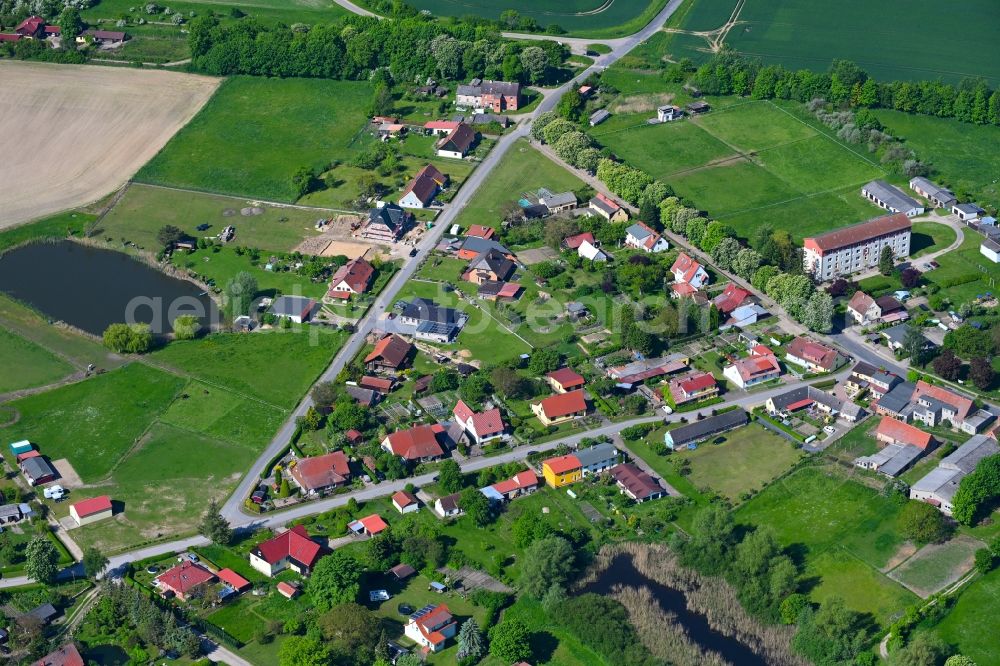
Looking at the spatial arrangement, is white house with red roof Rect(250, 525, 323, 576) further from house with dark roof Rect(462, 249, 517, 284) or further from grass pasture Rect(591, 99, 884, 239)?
grass pasture Rect(591, 99, 884, 239)

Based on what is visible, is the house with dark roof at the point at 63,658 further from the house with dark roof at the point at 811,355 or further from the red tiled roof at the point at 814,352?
the red tiled roof at the point at 814,352

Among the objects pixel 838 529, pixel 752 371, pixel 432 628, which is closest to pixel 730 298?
pixel 752 371

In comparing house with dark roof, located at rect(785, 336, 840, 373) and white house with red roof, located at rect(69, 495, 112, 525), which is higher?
house with dark roof, located at rect(785, 336, 840, 373)

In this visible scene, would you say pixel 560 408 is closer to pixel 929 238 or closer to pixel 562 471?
pixel 562 471

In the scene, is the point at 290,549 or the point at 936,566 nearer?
the point at 936,566

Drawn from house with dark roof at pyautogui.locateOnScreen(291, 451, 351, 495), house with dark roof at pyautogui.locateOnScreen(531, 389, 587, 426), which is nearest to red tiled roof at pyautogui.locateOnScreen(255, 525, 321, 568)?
house with dark roof at pyautogui.locateOnScreen(291, 451, 351, 495)

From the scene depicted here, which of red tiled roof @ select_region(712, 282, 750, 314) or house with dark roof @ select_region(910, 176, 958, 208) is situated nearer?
red tiled roof @ select_region(712, 282, 750, 314)

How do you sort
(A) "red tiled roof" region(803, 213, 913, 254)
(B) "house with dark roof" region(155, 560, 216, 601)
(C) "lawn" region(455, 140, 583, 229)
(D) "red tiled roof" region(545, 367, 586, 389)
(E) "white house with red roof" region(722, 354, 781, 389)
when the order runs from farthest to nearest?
(C) "lawn" region(455, 140, 583, 229), (A) "red tiled roof" region(803, 213, 913, 254), (E) "white house with red roof" region(722, 354, 781, 389), (D) "red tiled roof" region(545, 367, 586, 389), (B) "house with dark roof" region(155, 560, 216, 601)

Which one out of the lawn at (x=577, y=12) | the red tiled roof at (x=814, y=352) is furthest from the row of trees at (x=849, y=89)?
the red tiled roof at (x=814, y=352)
